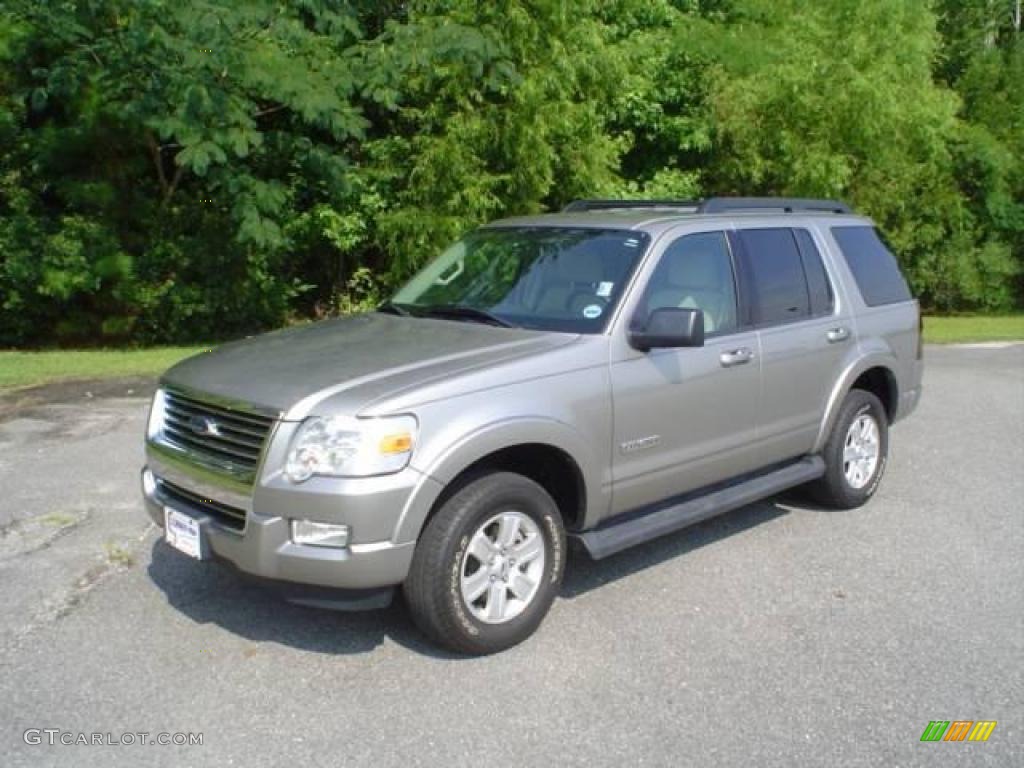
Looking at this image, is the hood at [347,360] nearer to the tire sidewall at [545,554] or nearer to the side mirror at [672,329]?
the side mirror at [672,329]

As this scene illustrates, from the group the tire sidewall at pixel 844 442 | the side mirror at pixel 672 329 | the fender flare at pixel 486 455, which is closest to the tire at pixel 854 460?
the tire sidewall at pixel 844 442

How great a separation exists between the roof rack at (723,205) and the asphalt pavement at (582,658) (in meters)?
1.88

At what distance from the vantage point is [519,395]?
4.17 m

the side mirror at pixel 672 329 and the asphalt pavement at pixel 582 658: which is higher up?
the side mirror at pixel 672 329

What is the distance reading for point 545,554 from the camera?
4340mm

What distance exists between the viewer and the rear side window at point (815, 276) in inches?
232

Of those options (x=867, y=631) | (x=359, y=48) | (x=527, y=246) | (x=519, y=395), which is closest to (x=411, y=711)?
(x=519, y=395)

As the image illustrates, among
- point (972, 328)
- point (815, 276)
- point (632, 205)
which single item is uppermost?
point (632, 205)

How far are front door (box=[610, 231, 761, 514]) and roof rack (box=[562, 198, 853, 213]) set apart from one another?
322 mm

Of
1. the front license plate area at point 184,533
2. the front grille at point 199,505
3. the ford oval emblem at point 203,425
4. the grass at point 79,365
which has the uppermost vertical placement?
the ford oval emblem at point 203,425

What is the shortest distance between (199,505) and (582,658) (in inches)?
69.4

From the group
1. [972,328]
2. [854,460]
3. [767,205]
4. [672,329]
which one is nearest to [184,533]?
[672,329]

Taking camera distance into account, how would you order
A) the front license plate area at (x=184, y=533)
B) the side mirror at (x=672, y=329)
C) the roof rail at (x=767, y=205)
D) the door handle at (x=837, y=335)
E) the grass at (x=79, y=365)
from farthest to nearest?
the grass at (x=79, y=365) < the door handle at (x=837, y=335) < the roof rail at (x=767, y=205) < the side mirror at (x=672, y=329) < the front license plate area at (x=184, y=533)

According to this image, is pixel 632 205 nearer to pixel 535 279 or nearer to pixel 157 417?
pixel 535 279
